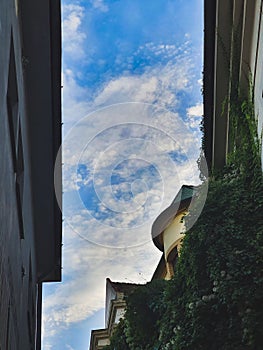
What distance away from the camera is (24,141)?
1348cm

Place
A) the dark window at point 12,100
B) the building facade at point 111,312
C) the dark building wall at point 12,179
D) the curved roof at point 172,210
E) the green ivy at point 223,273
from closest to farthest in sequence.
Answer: the dark building wall at point 12,179, the green ivy at point 223,273, the dark window at point 12,100, the curved roof at point 172,210, the building facade at point 111,312

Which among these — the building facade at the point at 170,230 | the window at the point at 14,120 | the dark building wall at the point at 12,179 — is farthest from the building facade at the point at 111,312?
the window at the point at 14,120

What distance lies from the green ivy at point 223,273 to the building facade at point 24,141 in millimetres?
2687

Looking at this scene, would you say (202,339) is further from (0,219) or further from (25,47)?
(25,47)

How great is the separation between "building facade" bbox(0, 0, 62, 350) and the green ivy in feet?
8.82

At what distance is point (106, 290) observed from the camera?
969 inches

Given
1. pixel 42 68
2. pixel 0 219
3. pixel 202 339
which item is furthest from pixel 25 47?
pixel 202 339

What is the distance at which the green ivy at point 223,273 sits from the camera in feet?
30.8

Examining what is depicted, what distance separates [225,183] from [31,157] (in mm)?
5719

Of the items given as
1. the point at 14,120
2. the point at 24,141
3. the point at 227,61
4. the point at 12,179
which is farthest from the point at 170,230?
the point at 12,179

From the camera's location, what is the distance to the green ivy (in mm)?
9391

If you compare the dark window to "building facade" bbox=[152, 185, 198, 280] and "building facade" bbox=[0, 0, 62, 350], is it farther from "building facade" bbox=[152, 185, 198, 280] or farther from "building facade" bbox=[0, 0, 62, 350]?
"building facade" bbox=[152, 185, 198, 280]

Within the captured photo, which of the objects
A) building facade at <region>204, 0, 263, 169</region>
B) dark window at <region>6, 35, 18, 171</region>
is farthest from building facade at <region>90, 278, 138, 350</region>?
dark window at <region>6, 35, 18, 171</region>

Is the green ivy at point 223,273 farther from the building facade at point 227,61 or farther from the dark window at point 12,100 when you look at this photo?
the dark window at point 12,100
